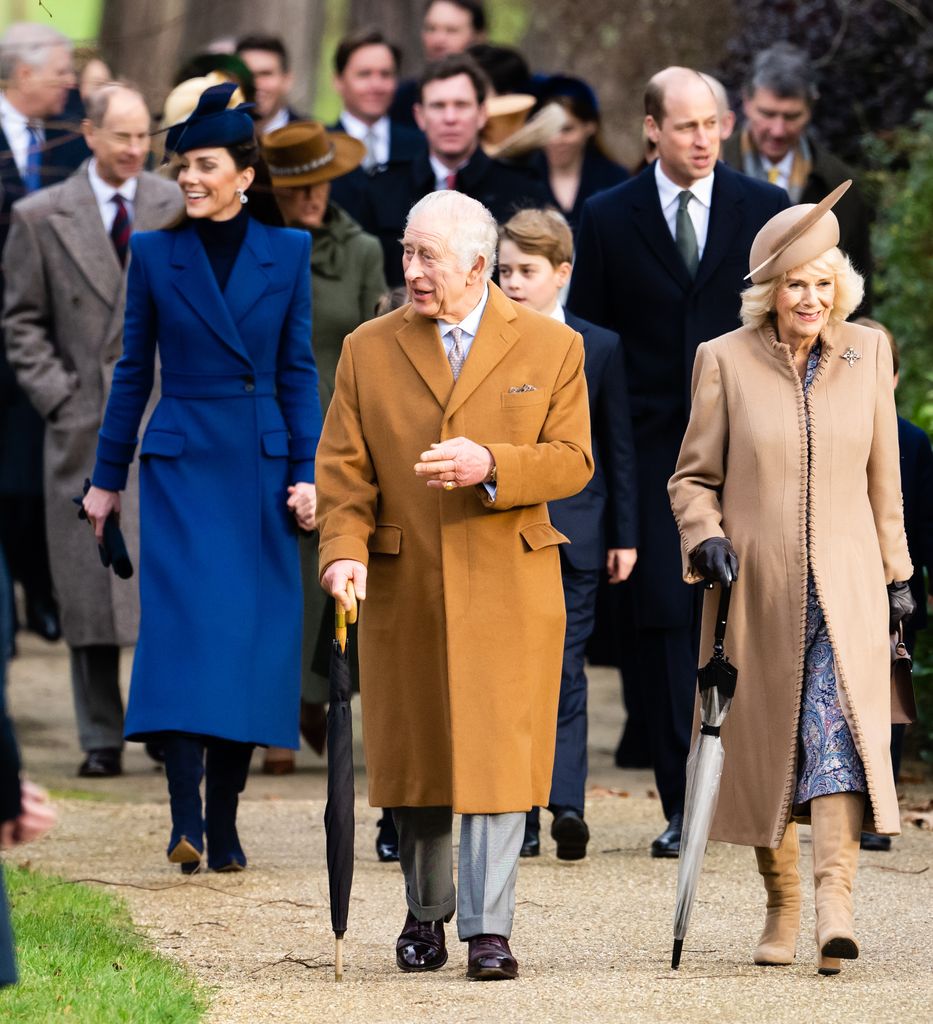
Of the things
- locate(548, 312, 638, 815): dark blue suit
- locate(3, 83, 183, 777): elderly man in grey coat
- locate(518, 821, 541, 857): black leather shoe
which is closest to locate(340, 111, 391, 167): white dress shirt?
locate(3, 83, 183, 777): elderly man in grey coat

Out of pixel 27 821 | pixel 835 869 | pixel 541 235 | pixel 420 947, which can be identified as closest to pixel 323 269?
pixel 541 235

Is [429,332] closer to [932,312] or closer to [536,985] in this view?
[536,985]

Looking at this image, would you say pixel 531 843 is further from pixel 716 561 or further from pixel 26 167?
pixel 26 167

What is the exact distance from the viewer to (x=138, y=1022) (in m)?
5.43

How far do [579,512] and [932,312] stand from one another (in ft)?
17.1

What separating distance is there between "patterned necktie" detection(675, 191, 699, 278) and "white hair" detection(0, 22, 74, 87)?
3126 millimetres

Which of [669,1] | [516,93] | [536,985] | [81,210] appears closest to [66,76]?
[81,210]

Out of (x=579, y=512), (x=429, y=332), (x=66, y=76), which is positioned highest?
(x=66, y=76)

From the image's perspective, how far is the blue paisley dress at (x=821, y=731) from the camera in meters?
6.16

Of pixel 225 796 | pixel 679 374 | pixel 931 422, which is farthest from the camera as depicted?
pixel 931 422

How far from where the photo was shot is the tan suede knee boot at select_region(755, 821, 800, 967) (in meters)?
A: 6.23

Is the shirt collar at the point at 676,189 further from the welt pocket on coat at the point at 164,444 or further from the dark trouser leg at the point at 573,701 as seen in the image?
the welt pocket on coat at the point at 164,444

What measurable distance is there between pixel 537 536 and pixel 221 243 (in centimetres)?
201

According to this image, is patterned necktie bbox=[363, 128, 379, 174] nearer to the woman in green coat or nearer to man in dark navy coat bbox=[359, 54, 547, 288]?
man in dark navy coat bbox=[359, 54, 547, 288]
